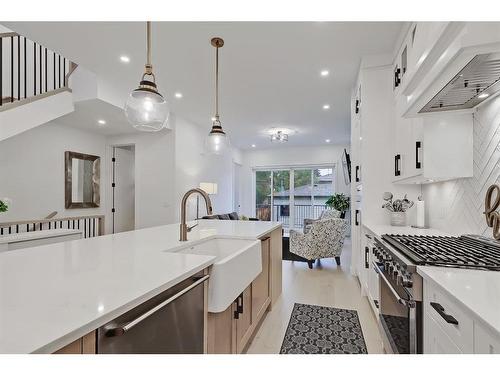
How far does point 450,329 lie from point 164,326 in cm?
99

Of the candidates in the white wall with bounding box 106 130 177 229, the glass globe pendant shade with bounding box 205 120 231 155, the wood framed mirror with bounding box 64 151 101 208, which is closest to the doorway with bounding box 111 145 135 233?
the wood framed mirror with bounding box 64 151 101 208

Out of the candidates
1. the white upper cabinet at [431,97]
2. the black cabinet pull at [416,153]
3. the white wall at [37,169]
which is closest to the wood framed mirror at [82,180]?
the white wall at [37,169]

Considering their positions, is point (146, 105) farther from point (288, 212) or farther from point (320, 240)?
point (288, 212)

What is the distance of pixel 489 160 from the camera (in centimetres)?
165

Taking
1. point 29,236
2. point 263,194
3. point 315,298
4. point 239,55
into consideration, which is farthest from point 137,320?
point 263,194

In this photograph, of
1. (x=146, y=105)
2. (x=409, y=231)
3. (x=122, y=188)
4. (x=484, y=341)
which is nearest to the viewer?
(x=484, y=341)

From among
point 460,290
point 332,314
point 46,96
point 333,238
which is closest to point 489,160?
point 460,290

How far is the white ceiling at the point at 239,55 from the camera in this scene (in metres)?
2.45

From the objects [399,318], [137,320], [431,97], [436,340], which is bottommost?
[399,318]

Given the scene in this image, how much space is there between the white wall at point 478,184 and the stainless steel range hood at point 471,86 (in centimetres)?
13

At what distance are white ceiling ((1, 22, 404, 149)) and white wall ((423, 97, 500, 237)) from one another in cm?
128

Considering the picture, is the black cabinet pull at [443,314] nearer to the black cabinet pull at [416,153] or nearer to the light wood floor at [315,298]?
the light wood floor at [315,298]

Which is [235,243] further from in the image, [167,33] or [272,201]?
[272,201]

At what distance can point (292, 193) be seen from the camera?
8180mm
